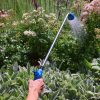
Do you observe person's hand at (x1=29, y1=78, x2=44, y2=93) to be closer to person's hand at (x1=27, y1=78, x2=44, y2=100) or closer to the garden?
person's hand at (x1=27, y1=78, x2=44, y2=100)

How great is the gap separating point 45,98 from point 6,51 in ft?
4.77

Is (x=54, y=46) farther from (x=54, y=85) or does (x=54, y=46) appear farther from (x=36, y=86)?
(x=36, y=86)

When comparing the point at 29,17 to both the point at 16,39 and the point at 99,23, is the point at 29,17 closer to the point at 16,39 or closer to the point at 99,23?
the point at 16,39

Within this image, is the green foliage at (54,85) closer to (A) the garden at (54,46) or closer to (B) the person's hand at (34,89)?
(A) the garden at (54,46)

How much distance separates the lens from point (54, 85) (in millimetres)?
3840

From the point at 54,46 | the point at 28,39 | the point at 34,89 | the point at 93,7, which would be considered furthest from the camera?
the point at 28,39

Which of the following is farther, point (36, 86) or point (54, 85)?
point (54, 85)

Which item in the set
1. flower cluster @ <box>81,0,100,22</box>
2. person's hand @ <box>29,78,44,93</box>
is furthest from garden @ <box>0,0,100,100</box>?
person's hand @ <box>29,78,44,93</box>

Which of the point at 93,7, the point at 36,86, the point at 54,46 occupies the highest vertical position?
the point at 36,86

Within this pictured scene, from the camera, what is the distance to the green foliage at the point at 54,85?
3626mm

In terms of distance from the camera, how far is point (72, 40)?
15.9 feet

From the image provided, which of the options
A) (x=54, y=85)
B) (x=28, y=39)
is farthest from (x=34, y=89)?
(x=28, y=39)

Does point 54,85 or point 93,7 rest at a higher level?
point 93,7

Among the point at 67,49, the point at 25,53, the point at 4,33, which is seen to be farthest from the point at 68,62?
the point at 4,33
